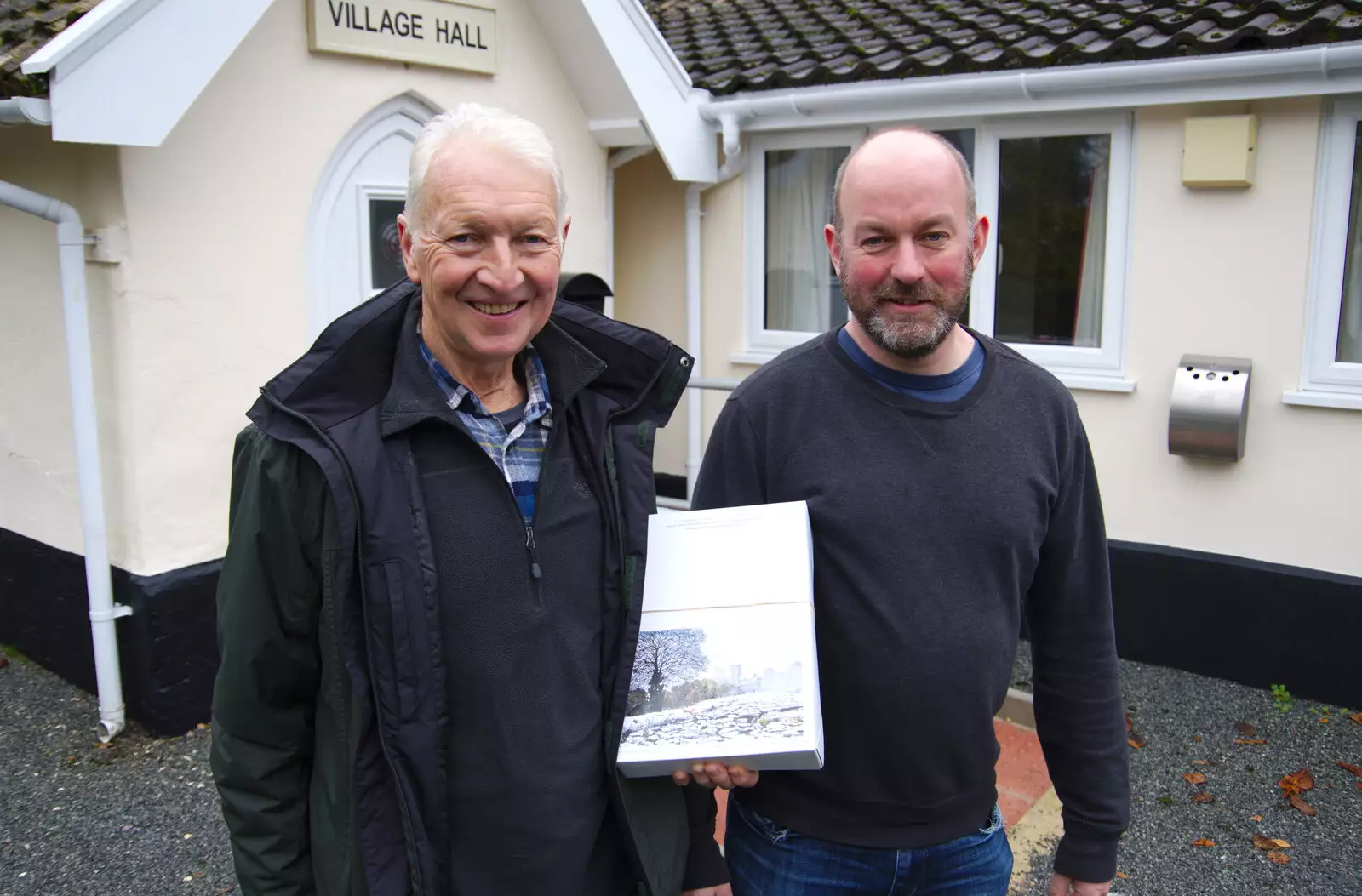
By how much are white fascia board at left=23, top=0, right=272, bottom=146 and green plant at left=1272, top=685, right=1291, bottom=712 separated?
19.2 feet

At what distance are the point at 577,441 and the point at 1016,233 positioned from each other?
17.9 feet

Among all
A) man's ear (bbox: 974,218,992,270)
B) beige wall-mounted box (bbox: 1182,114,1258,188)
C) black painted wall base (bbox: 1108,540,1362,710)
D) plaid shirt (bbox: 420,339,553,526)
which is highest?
beige wall-mounted box (bbox: 1182,114,1258,188)

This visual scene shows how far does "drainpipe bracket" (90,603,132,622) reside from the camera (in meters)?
5.07

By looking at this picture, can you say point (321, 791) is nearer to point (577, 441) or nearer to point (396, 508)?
point (396, 508)

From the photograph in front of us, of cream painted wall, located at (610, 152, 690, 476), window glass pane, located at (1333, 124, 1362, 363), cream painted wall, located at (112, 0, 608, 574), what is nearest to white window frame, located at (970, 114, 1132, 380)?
window glass pane, located at (1333, 124, 1362, 363)

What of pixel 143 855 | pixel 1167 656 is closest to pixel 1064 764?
pixel 143 855

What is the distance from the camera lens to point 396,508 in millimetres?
1804

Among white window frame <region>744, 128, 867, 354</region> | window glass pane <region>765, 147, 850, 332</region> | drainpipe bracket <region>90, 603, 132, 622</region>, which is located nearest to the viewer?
drainpipe bracket <region>90, 603, 132, 622</region>

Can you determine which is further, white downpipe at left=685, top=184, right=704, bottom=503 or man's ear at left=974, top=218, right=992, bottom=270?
white downpipe at left=685, top=184, right=704, bottom=503

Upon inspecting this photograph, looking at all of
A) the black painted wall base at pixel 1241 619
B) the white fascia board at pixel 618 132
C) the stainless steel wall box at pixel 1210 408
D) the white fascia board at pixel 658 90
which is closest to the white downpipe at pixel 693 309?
the white fascia board at pixel 658 90

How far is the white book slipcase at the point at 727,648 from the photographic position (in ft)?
6.31

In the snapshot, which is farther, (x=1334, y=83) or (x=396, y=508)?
(x=1334, y=83)

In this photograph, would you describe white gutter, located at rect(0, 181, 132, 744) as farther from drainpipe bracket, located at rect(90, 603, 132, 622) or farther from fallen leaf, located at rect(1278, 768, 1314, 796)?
fallen leaf, located at rect(1278, 768, 1314, 796)

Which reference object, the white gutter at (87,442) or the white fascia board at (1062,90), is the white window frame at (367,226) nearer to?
the white gutter at (87,442)
